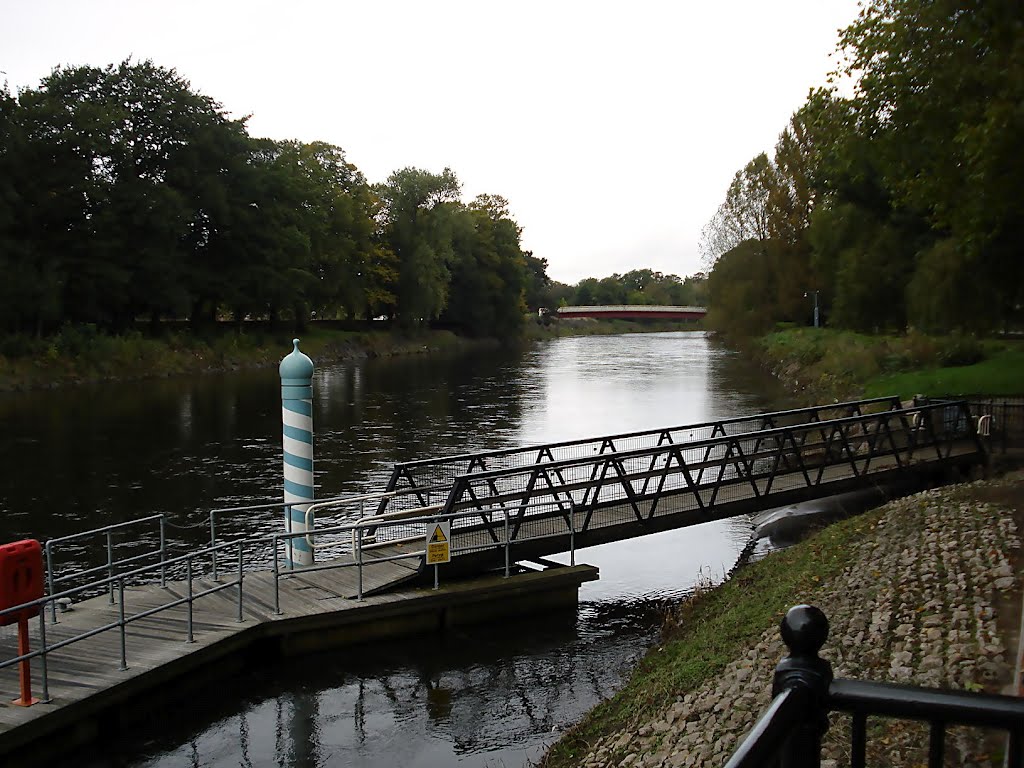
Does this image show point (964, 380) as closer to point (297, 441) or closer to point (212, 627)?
point (297, 441)

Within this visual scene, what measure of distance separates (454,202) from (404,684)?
99.0 meters

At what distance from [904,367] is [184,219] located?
163ft

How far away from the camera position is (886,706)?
7.48ft

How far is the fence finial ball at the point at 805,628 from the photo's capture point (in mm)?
2213

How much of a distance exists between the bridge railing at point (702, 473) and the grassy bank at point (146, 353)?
4045 cm

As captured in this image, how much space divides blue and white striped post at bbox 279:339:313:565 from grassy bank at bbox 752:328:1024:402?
2180 cm

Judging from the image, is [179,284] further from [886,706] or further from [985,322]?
[886,706]

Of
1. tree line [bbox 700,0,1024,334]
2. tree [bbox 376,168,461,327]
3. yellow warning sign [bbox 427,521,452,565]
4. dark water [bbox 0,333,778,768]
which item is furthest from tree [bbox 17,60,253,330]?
yellow warning sign [bbox 427,521,452,565]

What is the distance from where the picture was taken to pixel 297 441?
1566 cm

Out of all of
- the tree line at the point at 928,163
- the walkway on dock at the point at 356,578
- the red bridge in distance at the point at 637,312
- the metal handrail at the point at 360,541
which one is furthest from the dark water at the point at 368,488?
the red bridge in distance at the point at 637,312

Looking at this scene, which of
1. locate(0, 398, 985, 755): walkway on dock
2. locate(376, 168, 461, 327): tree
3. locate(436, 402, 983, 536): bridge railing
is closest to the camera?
locate(0, 398, 985, 755): walkway on dock

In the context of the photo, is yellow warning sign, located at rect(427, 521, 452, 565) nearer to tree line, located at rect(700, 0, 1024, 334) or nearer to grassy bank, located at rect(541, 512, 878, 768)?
grassy bank, located at rect(541, 512, 878, 768)

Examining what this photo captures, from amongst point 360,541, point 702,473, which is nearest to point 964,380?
point 702,473

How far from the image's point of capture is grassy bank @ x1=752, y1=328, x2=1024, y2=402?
1296 inches
